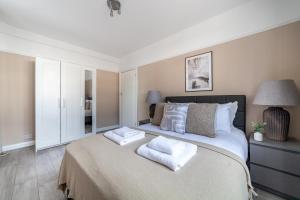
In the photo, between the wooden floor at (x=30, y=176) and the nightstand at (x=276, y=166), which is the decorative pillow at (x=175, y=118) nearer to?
the nightstand at (x=276, y=166)

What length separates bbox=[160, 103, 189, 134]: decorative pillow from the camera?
5.98 ft

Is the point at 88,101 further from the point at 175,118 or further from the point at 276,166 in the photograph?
the point at 276,166

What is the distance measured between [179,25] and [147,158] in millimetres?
2530

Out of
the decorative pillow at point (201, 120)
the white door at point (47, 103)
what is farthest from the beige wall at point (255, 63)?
the white door at point (47, 103)

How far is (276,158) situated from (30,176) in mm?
3165

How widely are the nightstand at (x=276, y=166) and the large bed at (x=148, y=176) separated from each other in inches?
19.4

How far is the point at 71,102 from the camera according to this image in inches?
133

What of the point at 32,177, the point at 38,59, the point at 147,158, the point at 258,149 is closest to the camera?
the point at 147,158

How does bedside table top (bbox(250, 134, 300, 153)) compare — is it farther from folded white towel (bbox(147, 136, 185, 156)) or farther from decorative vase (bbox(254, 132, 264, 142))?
folded white towel (bbox(147, 136, 185, 156))

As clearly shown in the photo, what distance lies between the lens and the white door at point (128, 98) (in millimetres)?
4047

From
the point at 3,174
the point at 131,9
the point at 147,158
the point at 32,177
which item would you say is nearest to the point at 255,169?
the point at 147,158

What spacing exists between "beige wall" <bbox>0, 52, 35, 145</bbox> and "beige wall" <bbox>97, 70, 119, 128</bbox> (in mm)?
1615

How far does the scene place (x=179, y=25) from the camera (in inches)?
102

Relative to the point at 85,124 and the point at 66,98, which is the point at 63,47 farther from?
the point at 85,124
